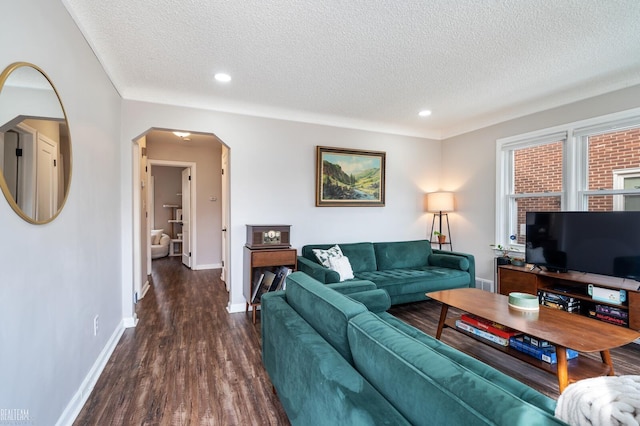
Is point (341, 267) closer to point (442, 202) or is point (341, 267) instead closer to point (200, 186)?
point (442, 202)

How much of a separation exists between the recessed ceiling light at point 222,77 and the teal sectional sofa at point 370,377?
223 cm

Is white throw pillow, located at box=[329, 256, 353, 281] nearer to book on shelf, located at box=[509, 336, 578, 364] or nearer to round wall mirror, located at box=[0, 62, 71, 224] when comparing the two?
book on shelf, located at box=[509, 336, 578, 364]

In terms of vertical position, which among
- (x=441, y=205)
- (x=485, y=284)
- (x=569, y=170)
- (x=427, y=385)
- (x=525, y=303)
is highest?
(x=569, y=170)

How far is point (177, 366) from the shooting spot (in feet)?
7.72

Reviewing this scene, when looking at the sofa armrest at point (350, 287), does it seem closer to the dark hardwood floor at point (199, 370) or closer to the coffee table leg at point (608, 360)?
the dark hardwood floor at point (199, 370)

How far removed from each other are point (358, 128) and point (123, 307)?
3710 mm

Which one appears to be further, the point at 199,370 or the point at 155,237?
the point at 155,237

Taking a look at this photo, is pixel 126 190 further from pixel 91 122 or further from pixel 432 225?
pixel 432 225

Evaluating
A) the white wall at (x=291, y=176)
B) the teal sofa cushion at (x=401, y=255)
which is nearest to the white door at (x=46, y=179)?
the white wall at (x=291, y=176)

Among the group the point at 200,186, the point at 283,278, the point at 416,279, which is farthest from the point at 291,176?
the point at 200,186

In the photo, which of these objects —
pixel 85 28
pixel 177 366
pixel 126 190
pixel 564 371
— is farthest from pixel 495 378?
pixel 126 190

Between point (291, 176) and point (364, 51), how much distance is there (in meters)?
1.91

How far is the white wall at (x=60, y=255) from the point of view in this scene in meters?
1.23

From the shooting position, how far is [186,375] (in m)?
2.23
